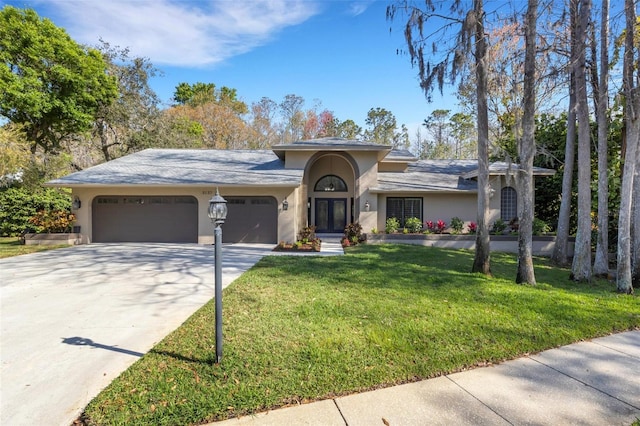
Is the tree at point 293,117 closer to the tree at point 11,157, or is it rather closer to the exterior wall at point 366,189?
the exterior wall at point 366,189

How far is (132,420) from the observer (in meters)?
2.58

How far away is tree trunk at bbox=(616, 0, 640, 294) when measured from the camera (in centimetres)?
680

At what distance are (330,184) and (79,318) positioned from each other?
13.1 metres

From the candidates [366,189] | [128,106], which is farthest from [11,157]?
[366,189]

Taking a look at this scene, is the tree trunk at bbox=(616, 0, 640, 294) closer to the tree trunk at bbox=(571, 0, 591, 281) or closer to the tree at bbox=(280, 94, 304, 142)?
the tree trunk at bbox=(571, 0, 591, 281)

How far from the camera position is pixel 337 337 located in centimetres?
404

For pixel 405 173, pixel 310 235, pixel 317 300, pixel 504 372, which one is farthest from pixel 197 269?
pixel 405 173

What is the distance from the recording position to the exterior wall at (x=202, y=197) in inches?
523

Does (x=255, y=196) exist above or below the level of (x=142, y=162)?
below

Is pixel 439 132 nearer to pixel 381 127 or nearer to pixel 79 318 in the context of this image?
pixel 381 127

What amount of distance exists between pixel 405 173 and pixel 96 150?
2450 cm

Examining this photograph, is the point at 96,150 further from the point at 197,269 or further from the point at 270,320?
the point at 270,320

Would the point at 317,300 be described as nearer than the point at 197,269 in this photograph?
Yes

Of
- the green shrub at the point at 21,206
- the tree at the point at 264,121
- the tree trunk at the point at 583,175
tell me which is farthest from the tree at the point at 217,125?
the tree trunk at the point at 583,175
